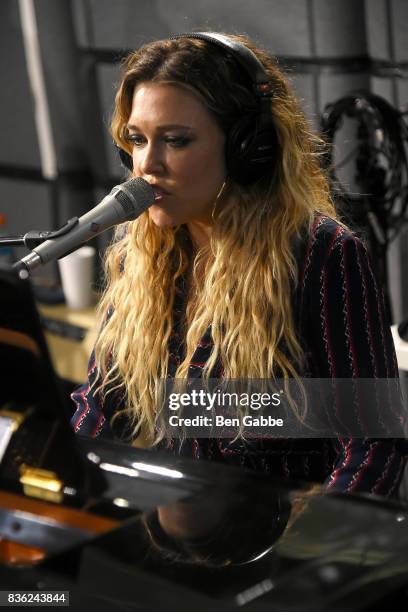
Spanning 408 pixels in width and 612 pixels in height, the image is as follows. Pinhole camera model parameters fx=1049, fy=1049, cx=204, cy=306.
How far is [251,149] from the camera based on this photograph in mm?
1458

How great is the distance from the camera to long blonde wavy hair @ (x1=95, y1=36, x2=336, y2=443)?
4.85 ft

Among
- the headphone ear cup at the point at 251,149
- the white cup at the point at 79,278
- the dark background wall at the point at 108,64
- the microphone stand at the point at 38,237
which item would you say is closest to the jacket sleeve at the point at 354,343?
the headphone ear cup at the point at 251,149

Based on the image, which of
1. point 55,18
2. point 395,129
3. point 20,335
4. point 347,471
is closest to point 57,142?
point 55,18

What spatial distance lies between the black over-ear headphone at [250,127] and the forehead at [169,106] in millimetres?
59

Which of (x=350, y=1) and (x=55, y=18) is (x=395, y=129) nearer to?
(x=350, y=1)

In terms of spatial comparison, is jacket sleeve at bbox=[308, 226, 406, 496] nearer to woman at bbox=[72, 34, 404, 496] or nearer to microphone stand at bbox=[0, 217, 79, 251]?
woman at bbox=[72, 34, 404, 496]

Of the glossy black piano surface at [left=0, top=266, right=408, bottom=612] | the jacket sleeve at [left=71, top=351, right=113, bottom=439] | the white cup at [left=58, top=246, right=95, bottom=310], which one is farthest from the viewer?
the white cup at [left=58, top=246, right=95, bottom=310]

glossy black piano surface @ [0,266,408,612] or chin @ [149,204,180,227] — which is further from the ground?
chin @ [149,204,180,227]

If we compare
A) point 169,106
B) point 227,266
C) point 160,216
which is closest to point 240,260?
point 227,266

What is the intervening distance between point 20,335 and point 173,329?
0.64 m

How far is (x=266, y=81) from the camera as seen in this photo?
1496 millimetres

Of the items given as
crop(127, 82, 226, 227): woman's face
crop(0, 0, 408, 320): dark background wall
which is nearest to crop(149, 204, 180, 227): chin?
crop(127, 82, 226, 227): woman's face

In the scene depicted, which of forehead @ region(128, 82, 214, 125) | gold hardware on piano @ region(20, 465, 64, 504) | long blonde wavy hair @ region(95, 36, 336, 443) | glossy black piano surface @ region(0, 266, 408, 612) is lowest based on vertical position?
glossy black piano surface @ region(0, 266, 408, 612)

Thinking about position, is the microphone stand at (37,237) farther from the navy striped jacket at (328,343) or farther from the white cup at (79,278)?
the white cup at (79,278)
